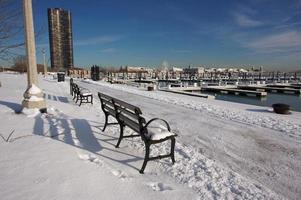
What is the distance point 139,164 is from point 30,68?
6.95 meters

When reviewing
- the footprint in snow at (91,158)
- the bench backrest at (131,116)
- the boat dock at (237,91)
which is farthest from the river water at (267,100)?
the footprint in snow at (91,158)

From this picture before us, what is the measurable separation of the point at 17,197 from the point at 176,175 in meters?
2.46

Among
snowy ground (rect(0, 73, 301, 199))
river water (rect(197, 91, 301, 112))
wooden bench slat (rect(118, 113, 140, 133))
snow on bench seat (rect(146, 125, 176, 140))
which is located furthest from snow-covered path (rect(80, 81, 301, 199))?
river water (rect(197, 91, 301, 112))

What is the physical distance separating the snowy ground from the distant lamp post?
1.24 meters

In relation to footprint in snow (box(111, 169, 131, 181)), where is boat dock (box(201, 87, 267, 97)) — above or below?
below

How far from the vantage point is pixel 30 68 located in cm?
935

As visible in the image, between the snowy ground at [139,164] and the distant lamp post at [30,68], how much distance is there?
1241 mm

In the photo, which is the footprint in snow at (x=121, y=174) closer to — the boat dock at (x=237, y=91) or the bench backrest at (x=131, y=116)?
the bench backrest at (x=131, y=116)

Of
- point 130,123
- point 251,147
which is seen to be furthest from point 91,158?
point 251,147

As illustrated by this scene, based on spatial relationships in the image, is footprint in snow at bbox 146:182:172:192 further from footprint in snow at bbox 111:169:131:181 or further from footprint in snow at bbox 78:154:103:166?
footprint in snow at bbox 78:154:103:166

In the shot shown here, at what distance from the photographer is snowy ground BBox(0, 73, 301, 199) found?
356cm

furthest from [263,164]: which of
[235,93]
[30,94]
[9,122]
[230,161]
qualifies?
[235,93]

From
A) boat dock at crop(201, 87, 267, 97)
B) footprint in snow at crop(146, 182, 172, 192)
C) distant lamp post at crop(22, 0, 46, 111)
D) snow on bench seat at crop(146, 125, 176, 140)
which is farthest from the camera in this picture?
boat dock at crop(201, 87, 267, 97)

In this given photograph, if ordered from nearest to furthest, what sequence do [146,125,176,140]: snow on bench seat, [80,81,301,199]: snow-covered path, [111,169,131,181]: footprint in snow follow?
1. [111,169,131,181]: footprint in snow
2. [80,81,301,199]: snow-covered path
3. [146,125,176,140]: snow on bench seat
